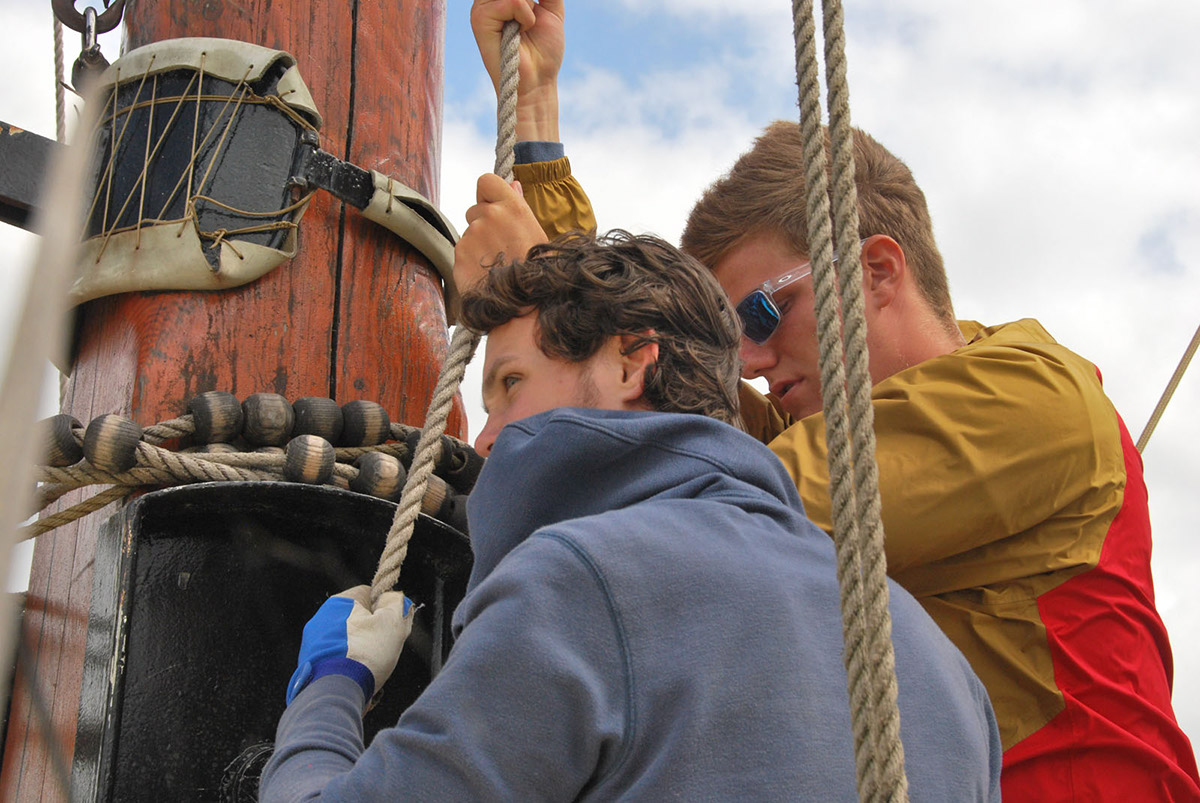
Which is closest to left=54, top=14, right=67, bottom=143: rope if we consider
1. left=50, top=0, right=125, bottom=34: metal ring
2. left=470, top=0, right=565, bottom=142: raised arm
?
left=50, top=0, right=125, bottom=34: metal ring

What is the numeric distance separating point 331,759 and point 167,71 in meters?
1.33

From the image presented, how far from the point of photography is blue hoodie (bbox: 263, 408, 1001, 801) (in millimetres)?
910

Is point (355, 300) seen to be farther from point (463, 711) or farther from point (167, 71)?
point (463, 711)

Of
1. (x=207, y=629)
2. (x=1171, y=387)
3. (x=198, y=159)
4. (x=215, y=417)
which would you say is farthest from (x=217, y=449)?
(x=1171, y=387)

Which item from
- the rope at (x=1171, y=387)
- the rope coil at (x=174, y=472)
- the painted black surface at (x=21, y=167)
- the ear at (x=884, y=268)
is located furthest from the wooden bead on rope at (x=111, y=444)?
the rope at (x=1171, y=387)

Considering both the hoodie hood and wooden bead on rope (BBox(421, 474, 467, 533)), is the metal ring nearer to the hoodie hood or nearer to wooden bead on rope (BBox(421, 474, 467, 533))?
wooden bead on rope (BBox(421, 474, 467, 533))

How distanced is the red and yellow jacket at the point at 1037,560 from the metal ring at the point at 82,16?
1521 millimetres

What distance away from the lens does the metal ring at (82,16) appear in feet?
7.30

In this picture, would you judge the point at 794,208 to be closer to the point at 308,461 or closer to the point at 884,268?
the point at 884,268

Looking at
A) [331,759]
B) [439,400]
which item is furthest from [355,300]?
[331,759]

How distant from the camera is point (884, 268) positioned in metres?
2.04

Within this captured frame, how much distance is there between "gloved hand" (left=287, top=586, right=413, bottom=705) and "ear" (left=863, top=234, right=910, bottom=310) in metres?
0.99

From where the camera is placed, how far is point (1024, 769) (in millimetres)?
1496

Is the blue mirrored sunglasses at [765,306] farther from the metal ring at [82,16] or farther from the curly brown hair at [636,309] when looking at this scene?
the metal ring at [82,16]
